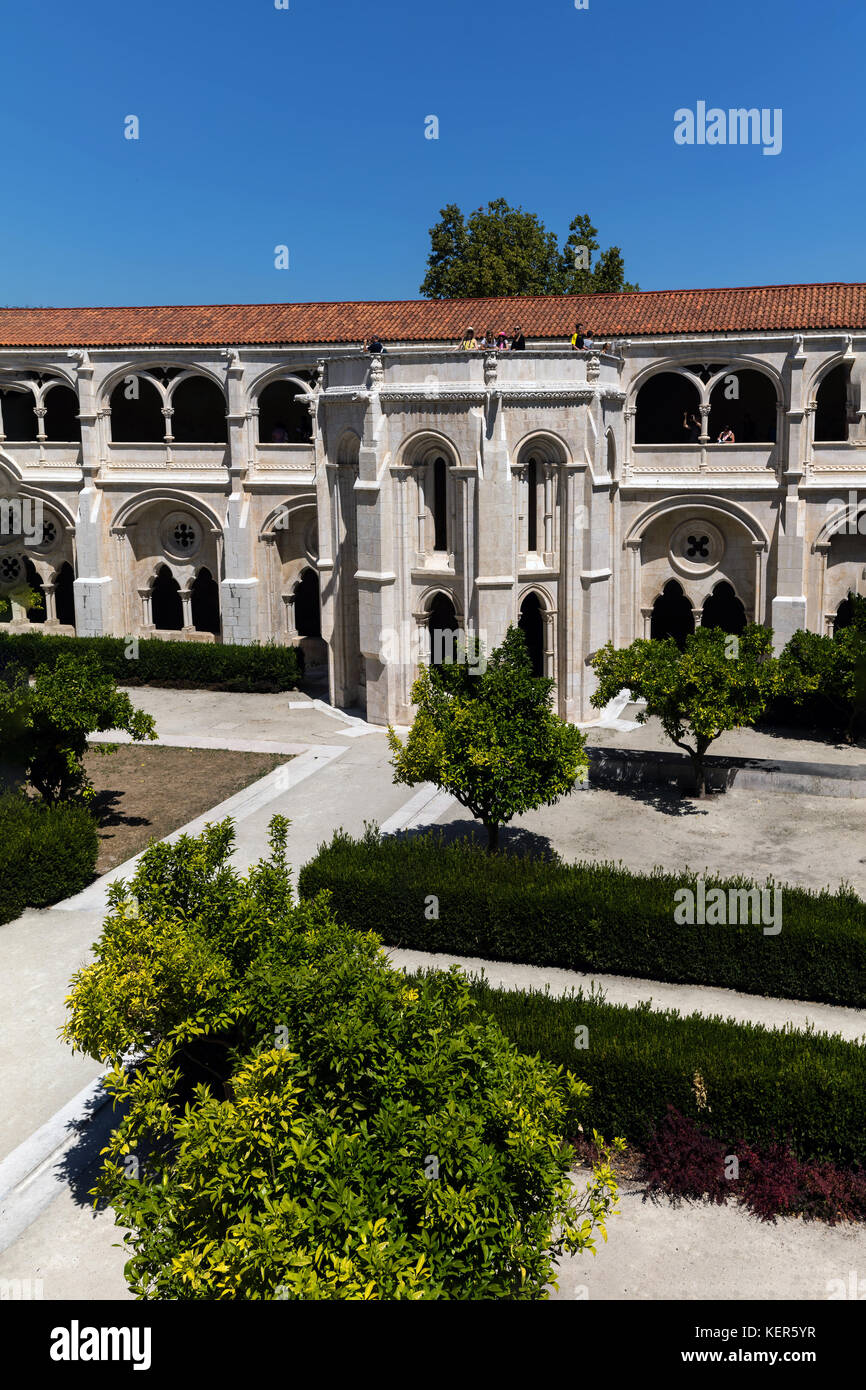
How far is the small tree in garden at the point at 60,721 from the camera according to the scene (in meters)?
22.5

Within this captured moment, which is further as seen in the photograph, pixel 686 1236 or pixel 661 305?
pixel 661 305

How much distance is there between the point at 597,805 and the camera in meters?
25.7

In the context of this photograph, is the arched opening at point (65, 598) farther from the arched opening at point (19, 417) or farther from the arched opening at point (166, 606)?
the arched opening at point (19, 417)

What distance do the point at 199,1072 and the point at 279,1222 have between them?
21.7 feet

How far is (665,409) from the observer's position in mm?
38719

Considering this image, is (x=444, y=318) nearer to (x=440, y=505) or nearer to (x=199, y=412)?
(x=440, y=505)

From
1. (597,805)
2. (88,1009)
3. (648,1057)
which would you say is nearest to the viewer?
(88,1009)

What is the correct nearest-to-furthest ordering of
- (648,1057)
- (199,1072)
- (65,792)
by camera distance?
(648,1057) → (199,1072) → (65,792)

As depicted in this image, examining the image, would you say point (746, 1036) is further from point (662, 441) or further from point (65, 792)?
point (662, 441)

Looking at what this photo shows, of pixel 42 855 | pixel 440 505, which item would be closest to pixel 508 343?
pixel 440 505

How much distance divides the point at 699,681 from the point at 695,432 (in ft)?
52.8

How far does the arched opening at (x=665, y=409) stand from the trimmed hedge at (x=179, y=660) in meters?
13.4

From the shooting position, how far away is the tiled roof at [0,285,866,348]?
34562 mm
